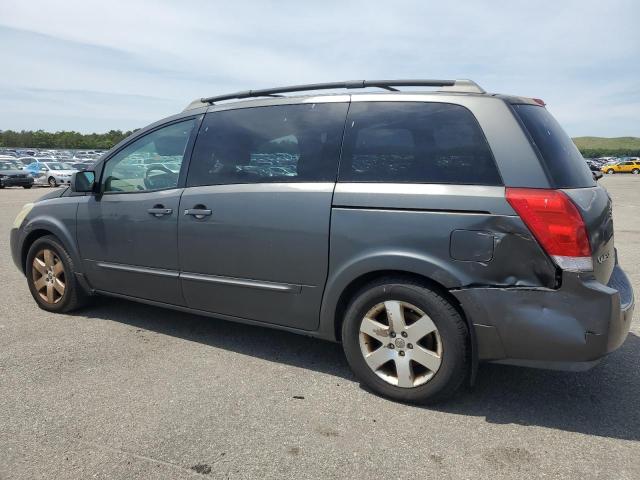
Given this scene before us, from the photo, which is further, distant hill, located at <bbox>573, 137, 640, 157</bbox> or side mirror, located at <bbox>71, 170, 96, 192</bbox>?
distant hill, located at <bbox>573, 137, 640, 157</bbox>

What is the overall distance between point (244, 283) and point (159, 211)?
93cm

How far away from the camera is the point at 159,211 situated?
13.1ft

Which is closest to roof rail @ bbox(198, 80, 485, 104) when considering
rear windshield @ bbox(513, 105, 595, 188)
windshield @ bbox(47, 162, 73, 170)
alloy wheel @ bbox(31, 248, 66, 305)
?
rear windshield @ bbox(513, 105, 595, 188)

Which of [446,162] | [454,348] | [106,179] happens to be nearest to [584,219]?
[446,162]

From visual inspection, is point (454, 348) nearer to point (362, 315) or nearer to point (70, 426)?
point (362, 315)

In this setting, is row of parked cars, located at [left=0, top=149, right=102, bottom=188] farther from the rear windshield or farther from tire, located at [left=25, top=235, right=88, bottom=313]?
the rear windshield

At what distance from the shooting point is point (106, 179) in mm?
4477

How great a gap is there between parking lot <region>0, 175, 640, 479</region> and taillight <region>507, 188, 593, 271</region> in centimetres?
95

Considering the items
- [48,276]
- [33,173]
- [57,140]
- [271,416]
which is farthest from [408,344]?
[57,140]

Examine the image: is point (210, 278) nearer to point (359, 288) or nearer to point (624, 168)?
point (359, 288)

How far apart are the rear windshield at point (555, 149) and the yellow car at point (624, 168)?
2489 inches

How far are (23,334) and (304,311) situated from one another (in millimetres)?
2471

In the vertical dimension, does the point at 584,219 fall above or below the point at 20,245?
above

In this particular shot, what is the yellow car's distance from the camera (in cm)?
5934
